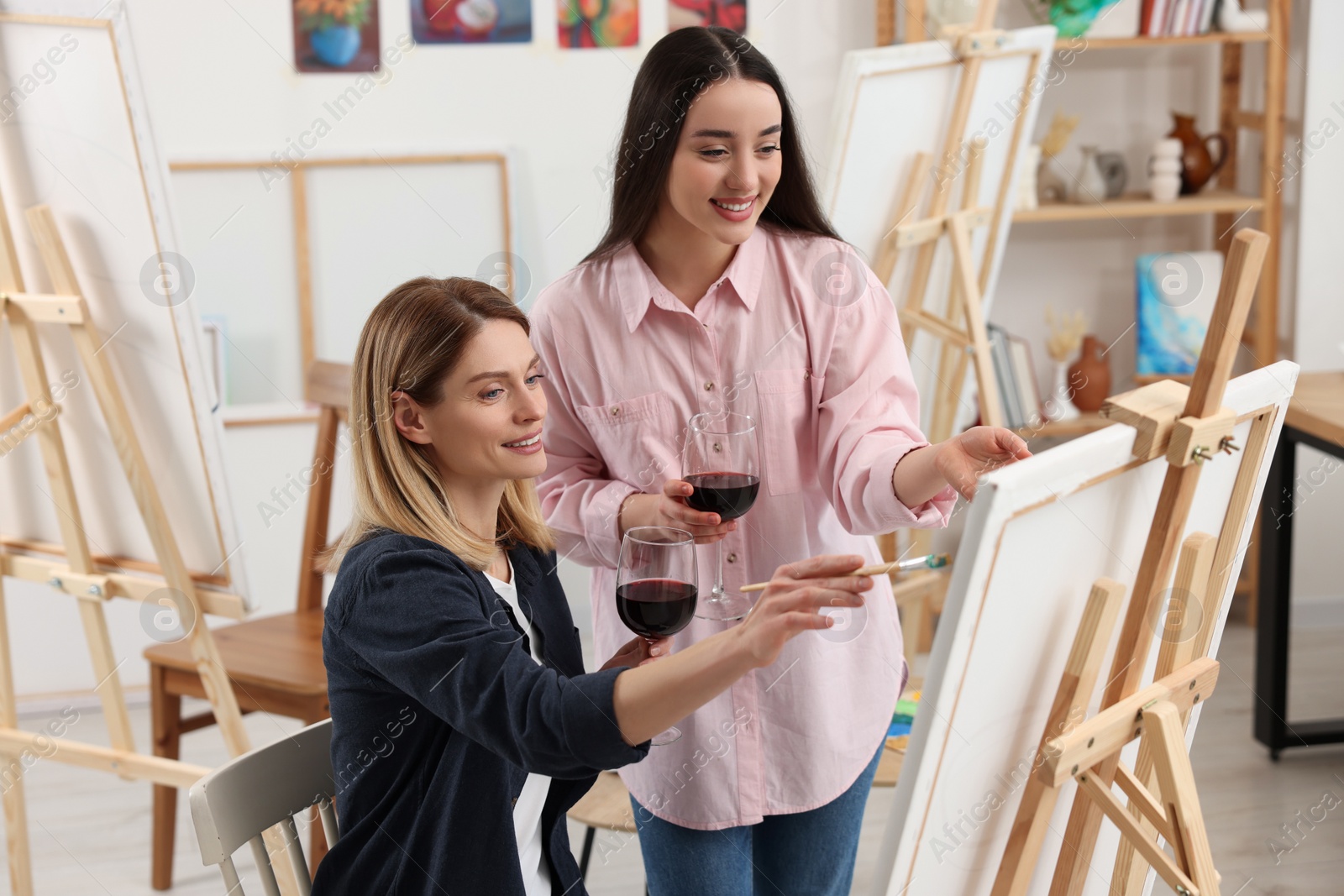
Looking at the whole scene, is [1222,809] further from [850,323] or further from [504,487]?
[504,487]

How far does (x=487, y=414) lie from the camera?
1.39 m

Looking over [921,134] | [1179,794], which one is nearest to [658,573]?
[1179,794]

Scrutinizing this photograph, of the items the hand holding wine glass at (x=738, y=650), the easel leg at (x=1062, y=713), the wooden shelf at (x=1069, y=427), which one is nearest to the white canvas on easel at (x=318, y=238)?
the wooden shelf at (x=1069, y=427)

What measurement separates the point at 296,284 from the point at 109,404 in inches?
61.2

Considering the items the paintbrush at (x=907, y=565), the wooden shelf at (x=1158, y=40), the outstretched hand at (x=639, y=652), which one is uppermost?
the wooden shelf at (x=1158, y=40)

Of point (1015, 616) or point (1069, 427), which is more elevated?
point (1015, 616)

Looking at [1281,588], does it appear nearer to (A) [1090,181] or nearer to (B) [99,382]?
(A) [1090,181]

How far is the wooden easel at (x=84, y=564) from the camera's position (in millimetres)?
2059

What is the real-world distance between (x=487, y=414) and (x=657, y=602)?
28 centimetres

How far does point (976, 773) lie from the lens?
1062 mm

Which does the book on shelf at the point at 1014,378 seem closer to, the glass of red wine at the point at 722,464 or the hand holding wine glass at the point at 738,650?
the glass of red wine at the point at 722,464

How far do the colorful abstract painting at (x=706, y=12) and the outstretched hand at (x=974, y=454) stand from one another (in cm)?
258

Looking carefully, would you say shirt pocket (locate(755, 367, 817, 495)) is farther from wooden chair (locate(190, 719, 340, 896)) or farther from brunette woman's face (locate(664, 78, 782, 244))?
wooden chair (locate(190, 719, 340, 896))

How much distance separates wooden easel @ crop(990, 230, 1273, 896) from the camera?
3.51ft
